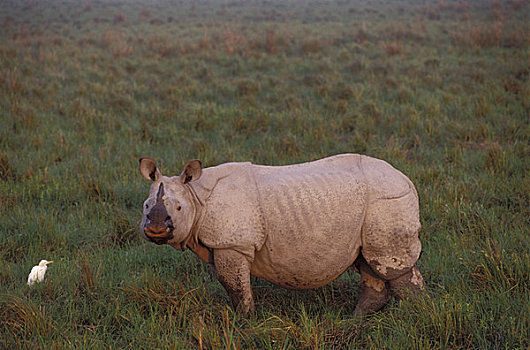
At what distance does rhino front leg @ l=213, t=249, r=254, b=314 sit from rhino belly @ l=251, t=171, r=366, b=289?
0.53 ft

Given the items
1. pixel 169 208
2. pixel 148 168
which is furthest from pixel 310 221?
pixel 148 168

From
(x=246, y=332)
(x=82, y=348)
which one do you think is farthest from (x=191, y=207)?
(x=82, y=348)

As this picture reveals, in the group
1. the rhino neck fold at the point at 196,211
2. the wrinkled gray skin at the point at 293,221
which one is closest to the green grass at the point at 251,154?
the wrinkled gray skin at the point at 293,221

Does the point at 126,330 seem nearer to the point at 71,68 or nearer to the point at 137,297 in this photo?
the point at 137,297

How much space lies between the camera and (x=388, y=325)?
10.5 feet

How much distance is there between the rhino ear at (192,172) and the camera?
3062mm

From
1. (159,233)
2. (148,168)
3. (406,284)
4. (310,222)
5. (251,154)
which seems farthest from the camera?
(251,154)

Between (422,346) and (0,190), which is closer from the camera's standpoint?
(422,346)

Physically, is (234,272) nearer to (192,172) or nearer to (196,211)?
(196,211)

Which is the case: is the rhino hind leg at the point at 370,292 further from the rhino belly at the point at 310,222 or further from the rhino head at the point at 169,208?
the rhino head at the point at 169,208

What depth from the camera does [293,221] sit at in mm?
3186

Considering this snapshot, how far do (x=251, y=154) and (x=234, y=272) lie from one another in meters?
3.62

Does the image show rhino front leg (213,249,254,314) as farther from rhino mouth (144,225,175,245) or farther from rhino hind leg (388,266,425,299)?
rhino hind leg (388,266,425,299)

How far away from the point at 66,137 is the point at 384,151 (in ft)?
15.0
